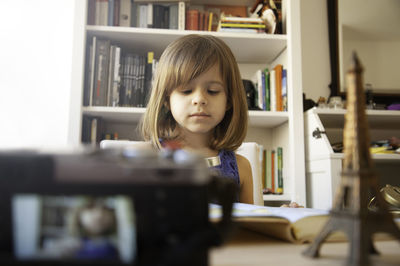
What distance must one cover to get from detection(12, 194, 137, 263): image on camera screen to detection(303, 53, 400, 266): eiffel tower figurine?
6.9 inches

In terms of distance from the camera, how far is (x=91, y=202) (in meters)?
0.23

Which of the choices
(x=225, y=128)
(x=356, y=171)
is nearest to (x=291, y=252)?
(x=356, y=171)

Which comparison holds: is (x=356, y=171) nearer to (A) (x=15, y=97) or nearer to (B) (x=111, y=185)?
(B) (x=111, y=185)

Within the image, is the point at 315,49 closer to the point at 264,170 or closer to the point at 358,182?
the point at 264,170

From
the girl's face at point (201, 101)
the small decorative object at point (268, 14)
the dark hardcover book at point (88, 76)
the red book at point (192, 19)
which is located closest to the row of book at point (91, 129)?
the dark hardcover book at point (88, 76)

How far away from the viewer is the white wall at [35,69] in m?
1.82

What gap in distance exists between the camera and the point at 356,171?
272 millimetres

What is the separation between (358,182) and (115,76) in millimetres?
1539

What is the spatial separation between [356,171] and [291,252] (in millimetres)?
124

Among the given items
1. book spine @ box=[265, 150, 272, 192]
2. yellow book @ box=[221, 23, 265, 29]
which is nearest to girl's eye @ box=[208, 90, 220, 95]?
yellow book @ box=[221, 23, 265, 29]

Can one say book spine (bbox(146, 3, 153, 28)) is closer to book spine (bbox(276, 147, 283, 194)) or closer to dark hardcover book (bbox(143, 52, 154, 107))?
dark hardcover book (bbox(143, 52, 154, 107))

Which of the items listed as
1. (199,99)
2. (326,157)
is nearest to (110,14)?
(199,99)

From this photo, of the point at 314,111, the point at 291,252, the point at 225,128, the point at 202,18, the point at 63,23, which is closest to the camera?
the point at 291,252

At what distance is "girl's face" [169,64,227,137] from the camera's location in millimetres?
969
